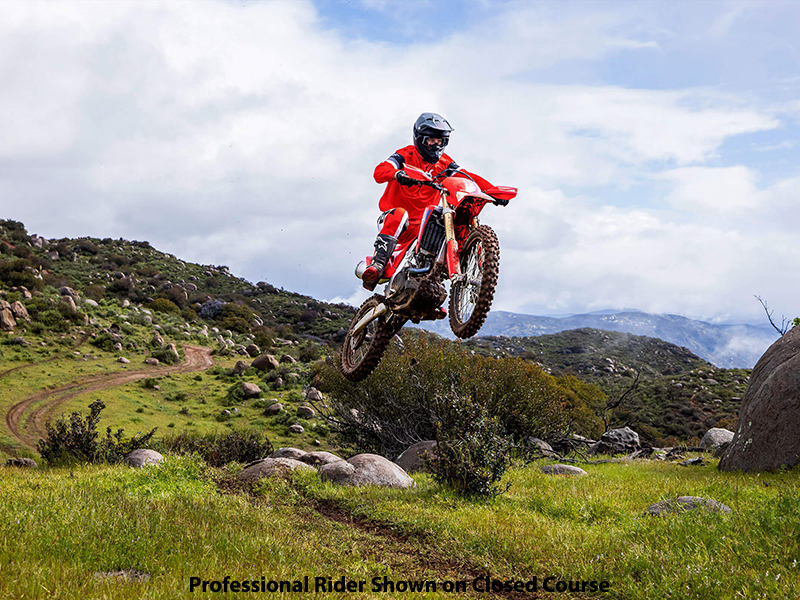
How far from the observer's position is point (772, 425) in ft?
44.0

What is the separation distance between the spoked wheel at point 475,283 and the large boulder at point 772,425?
1098 cm

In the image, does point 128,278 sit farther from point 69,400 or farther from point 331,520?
point 331,520

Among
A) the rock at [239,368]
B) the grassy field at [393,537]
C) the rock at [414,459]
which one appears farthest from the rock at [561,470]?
the rock at [239,368]

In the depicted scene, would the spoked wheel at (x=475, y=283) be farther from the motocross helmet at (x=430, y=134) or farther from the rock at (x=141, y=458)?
the rock at (x=141, y=458)

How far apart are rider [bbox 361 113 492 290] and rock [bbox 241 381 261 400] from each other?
92.9ft

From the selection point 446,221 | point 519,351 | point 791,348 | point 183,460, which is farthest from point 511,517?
point 519,351

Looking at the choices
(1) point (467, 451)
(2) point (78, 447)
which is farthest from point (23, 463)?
(1) point (467, 451)

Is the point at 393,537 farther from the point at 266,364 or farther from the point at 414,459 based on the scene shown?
the point at 266,364

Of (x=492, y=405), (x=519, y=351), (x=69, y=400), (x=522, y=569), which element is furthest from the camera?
(x=519, y=351)

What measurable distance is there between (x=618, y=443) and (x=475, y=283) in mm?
20513

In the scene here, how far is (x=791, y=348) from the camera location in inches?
591

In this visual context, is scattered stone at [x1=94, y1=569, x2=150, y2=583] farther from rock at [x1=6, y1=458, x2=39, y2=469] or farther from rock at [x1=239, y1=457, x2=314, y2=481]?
rock at [x1=6, y1=458, x2=39, y2=469]

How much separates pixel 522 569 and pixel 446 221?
508 centimetres

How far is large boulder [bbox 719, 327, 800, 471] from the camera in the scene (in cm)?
1301
